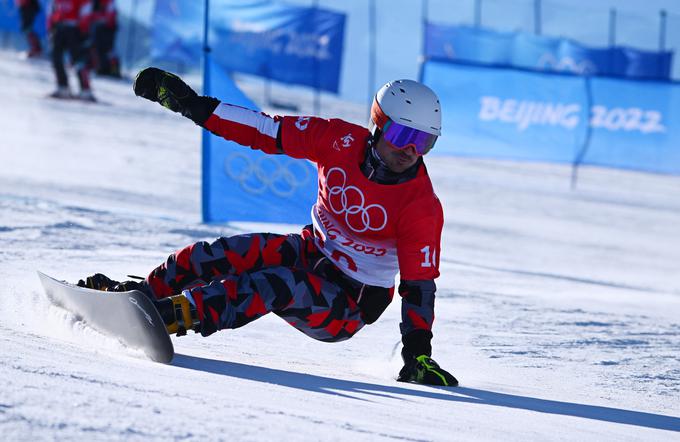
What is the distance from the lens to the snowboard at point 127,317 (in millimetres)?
3873

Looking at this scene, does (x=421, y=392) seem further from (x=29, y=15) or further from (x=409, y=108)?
(x=29, y=15)

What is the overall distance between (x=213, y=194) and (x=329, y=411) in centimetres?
564

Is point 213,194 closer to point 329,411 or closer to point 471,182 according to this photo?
point 329,411

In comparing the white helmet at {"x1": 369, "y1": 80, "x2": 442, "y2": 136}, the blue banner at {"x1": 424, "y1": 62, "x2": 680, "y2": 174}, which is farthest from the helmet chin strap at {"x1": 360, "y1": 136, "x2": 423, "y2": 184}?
the blue banner at {"x1": 424, "y1": 62, "x2": 680, "y2": 174}

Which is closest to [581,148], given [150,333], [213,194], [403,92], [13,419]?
[213,194]

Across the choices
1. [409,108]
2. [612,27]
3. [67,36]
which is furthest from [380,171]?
[612,27]

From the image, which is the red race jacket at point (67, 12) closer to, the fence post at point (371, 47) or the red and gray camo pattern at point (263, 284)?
the fence post at point (371, 47)

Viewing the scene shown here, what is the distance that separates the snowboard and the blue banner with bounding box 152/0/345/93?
1468cm

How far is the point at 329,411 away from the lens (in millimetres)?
3242

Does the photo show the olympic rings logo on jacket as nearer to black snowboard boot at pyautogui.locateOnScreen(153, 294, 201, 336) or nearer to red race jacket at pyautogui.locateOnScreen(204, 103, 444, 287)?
red race jacket at pyautogui.locateOnScreen(204, 103, 444, 287)

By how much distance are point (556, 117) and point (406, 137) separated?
34.9ft

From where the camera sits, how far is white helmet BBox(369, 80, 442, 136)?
14.4 feet

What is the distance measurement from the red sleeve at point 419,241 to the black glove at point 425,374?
328mm

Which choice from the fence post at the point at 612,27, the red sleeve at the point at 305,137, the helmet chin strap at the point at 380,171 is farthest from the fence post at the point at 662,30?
the helmet chin strap at the point at 380,171
